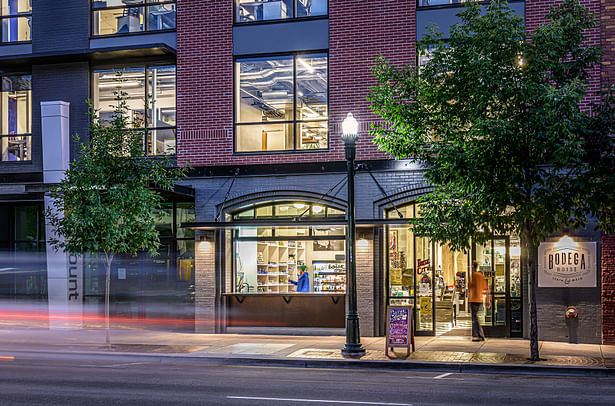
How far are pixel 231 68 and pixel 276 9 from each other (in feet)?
6.71

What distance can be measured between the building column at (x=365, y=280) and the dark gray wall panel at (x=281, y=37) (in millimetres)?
Answer: 5234

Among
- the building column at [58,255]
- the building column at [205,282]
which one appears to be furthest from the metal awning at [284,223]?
Result: the building column at [58,255]

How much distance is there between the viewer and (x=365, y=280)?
1853 centimetres

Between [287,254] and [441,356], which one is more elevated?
[287,254]

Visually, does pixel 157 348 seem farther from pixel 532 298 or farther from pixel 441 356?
pixel 532 298

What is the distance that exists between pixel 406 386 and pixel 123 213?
8248 millimetres

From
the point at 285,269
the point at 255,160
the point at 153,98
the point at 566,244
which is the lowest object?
the point at 285,269

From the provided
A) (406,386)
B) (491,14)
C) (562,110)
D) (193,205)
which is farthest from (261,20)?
(406,386)

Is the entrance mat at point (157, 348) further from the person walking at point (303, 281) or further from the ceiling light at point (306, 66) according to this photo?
the ceiling light at point (306, 66)

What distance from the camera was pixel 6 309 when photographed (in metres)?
22.6

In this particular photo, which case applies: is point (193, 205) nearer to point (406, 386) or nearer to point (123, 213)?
point (123, 213)

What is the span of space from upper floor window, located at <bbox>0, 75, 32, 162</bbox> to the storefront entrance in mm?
11500

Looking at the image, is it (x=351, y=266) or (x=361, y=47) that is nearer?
(x=351, y=266)

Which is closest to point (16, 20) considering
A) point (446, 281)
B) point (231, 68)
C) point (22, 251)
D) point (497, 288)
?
point (22, 251)
